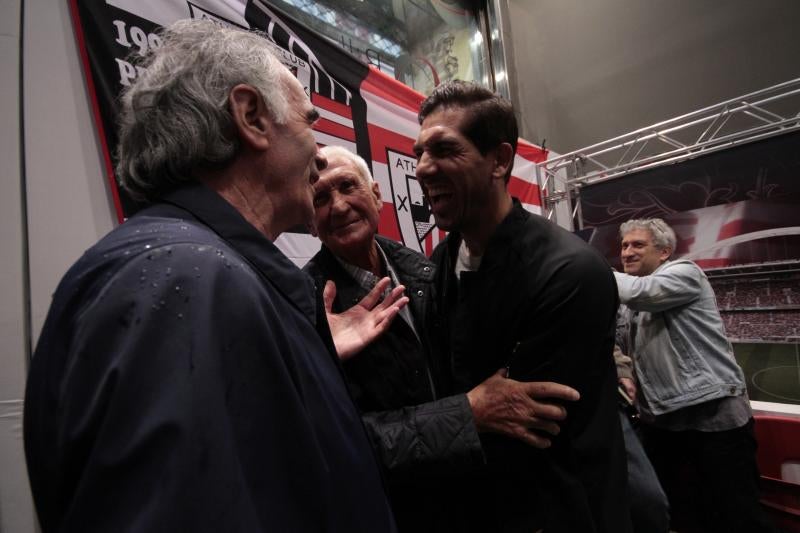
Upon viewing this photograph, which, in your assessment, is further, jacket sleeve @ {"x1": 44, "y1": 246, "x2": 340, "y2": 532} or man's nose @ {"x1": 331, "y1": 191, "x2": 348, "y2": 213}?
man's nose @ {"x1": 331, "y1": 191, "x2": 348, "y2": 213}

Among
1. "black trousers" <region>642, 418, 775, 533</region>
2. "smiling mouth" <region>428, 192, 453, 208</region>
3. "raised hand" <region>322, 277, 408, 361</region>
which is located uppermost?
"smiling mouth" <region>428, 192, 453, 208</region>

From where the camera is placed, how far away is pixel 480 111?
1.22 metres

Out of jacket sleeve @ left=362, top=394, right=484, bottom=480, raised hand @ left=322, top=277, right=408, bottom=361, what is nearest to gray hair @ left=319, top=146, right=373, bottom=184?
raised hand @ left=322, top=277, right=408, bottom=361

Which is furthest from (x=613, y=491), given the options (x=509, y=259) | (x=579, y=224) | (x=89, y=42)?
(x=579, y=224)

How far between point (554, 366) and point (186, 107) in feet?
2.93

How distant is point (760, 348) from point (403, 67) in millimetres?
5559

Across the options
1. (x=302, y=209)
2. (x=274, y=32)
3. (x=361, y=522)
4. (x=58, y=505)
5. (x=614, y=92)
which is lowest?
(x=361, y=522)

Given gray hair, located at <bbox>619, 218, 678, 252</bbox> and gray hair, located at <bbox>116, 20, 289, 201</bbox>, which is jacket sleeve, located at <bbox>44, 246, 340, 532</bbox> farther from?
gray hair, located at <bbox>619, 218, 678, 252</bbox>

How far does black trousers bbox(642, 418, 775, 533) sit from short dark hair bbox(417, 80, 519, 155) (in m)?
2.13

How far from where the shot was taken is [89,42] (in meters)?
1.48

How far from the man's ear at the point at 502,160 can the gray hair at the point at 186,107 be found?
0.74 metres

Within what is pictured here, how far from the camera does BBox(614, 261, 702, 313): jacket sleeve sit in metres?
2.26

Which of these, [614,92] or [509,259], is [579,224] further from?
[509,259]

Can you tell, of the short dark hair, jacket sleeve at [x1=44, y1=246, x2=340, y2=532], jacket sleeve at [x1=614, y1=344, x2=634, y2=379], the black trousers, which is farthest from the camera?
jacket sleeve at [x1=614, y1=344, x2=634, y2=379]
